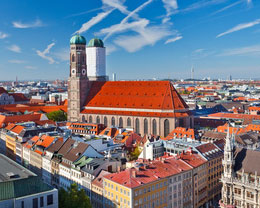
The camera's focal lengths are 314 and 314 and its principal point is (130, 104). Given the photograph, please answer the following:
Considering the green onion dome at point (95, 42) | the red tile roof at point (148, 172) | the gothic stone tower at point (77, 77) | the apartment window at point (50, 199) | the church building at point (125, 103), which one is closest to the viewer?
the apartment window at point (50, 199)

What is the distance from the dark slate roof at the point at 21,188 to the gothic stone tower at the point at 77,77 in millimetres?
89041

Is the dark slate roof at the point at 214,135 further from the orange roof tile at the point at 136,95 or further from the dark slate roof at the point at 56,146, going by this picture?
the dark slate roof at the point at 56,146

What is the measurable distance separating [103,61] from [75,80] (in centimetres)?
5139

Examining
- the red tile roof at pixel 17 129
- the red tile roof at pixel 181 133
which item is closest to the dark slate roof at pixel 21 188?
the red tile roof at pixel 17 129

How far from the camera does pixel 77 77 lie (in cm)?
13675

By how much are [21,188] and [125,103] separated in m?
83.6

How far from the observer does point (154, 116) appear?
390 feet

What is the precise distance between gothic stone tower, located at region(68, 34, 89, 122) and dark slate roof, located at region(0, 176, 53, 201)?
89041mm

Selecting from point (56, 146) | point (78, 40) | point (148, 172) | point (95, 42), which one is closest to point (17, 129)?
point (56, 146)

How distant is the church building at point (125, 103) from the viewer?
389 ft

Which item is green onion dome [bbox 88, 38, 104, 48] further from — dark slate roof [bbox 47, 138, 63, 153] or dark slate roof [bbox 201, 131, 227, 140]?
dark slate roof [bbox 47, 138, 63, 153]

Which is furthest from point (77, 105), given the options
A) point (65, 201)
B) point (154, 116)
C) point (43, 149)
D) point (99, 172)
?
point (65, 201)

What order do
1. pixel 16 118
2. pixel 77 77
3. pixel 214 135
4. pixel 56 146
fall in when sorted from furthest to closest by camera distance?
pixel 77 77 < pixel 16 118 < pixel 214 135 < pixel 56 146

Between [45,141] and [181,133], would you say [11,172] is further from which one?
[181,133]
